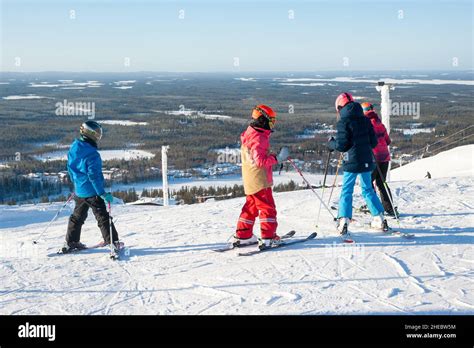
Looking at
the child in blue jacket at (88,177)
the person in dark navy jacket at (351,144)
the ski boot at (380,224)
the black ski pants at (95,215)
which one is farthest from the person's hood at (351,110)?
the black ski pants at (95,215)

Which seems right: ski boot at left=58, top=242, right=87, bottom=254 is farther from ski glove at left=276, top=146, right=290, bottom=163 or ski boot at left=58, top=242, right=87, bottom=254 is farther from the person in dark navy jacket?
the person in dark navy jacket

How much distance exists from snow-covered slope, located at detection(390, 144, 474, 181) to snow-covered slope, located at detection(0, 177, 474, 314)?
8463mm

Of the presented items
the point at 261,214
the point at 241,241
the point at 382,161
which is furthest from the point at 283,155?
the point at 382,161

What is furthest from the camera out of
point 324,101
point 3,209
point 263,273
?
point 324,101

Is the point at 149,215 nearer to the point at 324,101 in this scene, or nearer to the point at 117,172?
the point at 117,172

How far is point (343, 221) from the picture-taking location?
6.18 m

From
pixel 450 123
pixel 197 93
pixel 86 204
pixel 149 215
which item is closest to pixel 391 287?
pixel 86 204

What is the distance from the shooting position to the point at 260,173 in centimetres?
560

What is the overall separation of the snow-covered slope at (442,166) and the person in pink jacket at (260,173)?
10272 millimetres

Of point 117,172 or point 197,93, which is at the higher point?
point 197,93

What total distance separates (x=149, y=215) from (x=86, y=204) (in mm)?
2916

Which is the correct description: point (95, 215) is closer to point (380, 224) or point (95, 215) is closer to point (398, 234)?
point (380, 224)

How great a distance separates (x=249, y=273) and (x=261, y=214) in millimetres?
824

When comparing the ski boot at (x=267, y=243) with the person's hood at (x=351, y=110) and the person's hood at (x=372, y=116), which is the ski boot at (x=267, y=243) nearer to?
the person's hood at (x=351, y=110)
